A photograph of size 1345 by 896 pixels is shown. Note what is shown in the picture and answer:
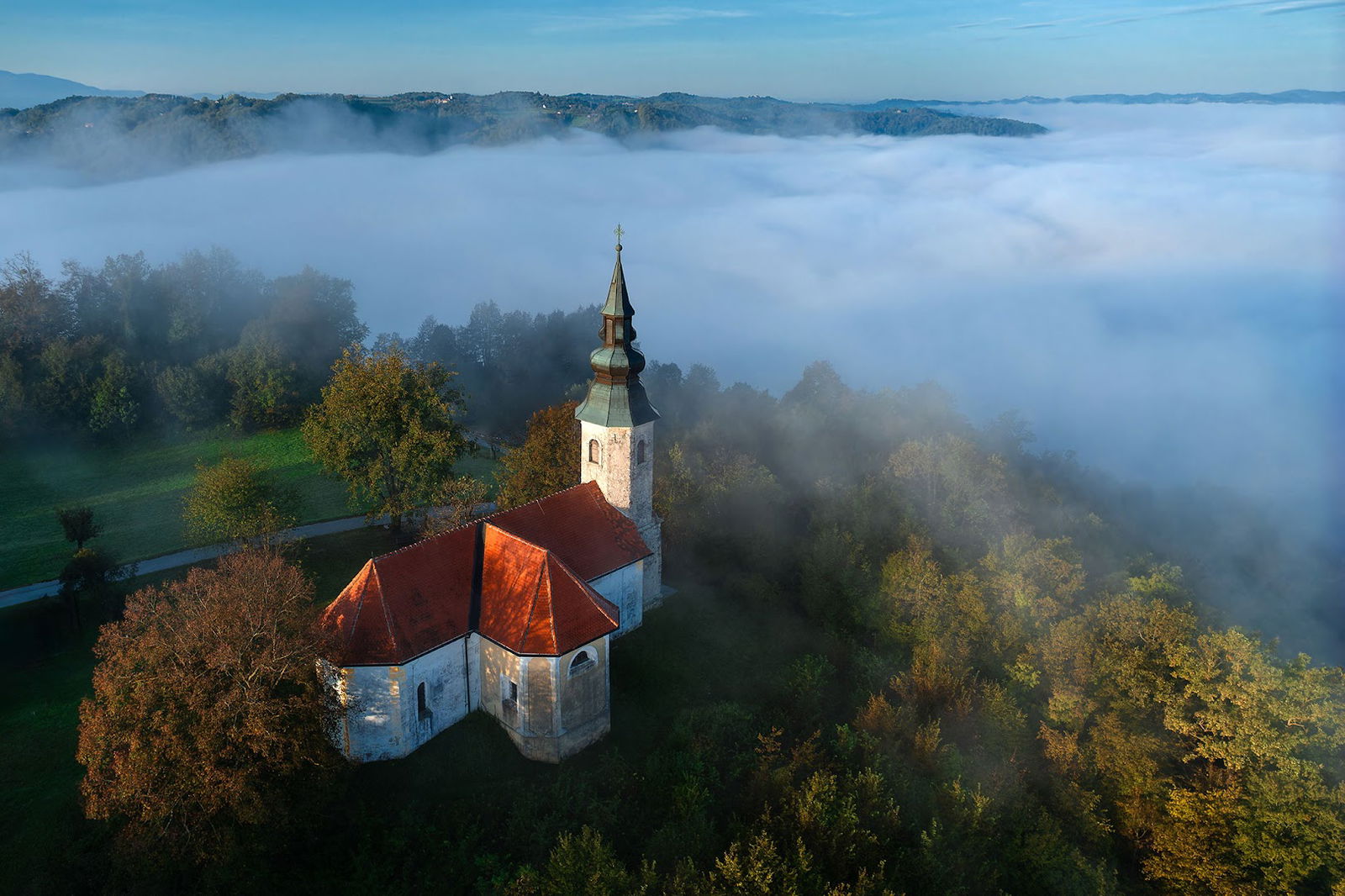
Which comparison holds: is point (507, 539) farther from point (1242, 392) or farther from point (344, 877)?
point (1242, 392)

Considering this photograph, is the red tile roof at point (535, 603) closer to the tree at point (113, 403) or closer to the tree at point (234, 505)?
the tree at point (234, 505)

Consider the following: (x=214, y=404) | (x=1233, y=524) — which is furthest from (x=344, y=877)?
(x=1233, y=524)

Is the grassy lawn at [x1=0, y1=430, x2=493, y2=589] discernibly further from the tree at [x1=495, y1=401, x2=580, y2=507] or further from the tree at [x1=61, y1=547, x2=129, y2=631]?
the tree at [x1=495, y1=401, x2=580, y2=507]

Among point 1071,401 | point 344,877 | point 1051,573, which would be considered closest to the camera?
point 344,877

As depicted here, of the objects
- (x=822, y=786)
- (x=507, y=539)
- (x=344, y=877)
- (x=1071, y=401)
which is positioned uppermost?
(x=507, y=539)

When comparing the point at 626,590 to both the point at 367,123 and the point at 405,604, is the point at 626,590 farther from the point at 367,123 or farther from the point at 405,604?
the point at 367,123

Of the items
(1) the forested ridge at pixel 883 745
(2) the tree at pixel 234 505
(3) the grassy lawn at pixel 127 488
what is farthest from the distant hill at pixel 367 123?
(1) the forested ridge at pixel 883 745
